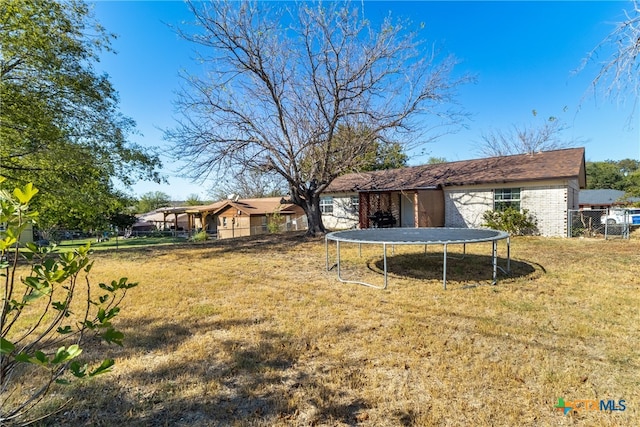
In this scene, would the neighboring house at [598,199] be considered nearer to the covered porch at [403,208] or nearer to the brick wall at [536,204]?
the brick wall at [536,204]

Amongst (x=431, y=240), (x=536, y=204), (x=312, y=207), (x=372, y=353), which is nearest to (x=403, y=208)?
(x=536, y=204)

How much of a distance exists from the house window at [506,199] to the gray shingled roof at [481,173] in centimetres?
63

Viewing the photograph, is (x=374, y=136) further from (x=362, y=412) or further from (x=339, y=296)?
(x=362, y=412)

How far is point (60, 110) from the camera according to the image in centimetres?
890

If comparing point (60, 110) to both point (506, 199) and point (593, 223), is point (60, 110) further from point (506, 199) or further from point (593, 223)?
point (593, 223)

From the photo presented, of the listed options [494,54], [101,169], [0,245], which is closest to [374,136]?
[494,54]

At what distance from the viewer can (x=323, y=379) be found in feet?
8.98

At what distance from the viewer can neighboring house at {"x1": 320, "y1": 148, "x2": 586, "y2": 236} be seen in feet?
41.9

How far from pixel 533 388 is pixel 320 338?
2.05 m

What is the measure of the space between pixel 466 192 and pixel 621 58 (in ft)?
40.5

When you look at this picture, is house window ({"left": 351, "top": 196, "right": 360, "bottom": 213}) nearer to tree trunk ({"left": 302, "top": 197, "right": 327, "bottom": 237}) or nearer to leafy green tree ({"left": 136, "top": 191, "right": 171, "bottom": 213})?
tree trunk ({"left": 302, "top": 197, "right": 327, "bottom": 237})

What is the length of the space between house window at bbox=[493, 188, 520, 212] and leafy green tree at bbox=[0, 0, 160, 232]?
50.2 ft

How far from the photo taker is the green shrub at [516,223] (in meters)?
13.0

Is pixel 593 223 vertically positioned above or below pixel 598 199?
below
